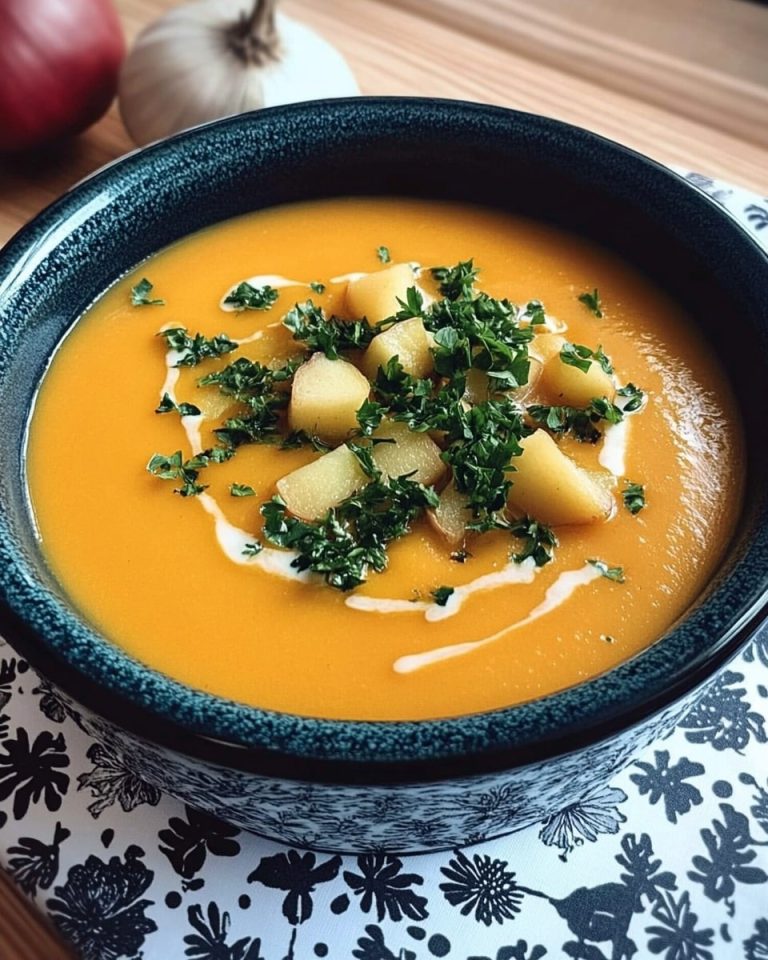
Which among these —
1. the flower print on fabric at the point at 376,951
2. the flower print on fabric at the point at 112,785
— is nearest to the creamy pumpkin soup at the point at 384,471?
the flower print on fabric at the point at 112,785

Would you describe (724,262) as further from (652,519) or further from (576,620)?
(576,620)

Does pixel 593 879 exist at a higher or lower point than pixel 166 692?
lower

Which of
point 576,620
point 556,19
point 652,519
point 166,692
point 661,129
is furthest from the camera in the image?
point 556,19

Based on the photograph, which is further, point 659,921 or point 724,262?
point 724,262

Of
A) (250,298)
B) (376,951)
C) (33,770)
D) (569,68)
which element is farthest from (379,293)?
(569,68)

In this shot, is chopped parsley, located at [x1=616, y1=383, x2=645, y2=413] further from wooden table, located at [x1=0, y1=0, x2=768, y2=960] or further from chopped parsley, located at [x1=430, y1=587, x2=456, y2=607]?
wooden table, located at [x1=0, y1=0, x2=768, y2=960]

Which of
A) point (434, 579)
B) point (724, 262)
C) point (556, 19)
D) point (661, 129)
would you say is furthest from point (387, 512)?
point (556, 19)
